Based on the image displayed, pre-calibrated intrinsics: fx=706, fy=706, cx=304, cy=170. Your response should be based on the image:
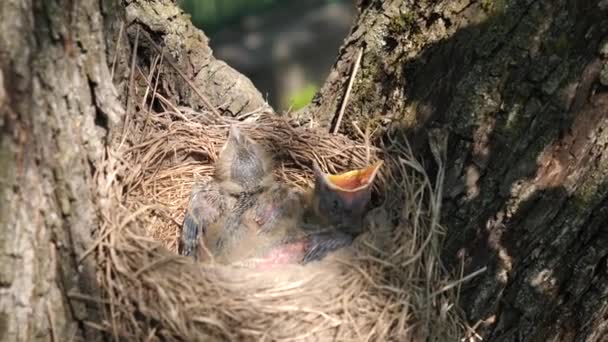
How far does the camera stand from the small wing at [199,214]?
250 centimetres

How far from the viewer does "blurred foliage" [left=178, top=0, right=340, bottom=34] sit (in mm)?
6246

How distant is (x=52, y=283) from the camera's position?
178 centimetres

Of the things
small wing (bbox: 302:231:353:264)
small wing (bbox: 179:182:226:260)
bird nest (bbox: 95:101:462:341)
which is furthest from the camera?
small wing (bbox: 179:182:226:260)

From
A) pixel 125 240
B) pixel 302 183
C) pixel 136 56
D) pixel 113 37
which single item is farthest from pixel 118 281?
pixel 302 183

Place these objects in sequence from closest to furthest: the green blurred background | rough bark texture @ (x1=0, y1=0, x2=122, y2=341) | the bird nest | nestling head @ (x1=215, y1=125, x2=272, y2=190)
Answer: rough bark texture @ (x1=0, y1=0, x2=122, y2=341) < the bird nest < nestling head @ (x1=215, y1=125, x2=272, y2=190) < the green blurred background

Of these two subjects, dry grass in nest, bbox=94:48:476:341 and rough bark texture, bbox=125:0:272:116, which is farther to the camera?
rough bark texture, bbox=125:0:272:116

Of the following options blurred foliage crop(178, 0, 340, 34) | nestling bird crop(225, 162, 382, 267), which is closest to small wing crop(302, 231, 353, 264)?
nestling bird crop(225, 162, 382, 267)

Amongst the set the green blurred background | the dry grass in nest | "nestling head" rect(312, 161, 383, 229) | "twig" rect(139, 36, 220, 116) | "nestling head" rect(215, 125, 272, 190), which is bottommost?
the dry grass in nest

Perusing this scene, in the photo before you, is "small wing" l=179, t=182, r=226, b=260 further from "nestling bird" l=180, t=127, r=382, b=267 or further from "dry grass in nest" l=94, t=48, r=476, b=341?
"dry grass in nest" l=94, t=48, r=476, b=341

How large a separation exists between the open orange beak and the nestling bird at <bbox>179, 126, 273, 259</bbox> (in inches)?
13.0

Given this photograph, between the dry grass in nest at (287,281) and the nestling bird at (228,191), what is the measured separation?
0.64 ft

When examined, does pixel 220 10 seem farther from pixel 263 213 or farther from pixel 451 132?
pixel 451 132

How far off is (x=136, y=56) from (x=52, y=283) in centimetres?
96

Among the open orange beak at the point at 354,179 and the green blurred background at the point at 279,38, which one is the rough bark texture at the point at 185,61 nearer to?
the open orange beak at the point at 354,179
